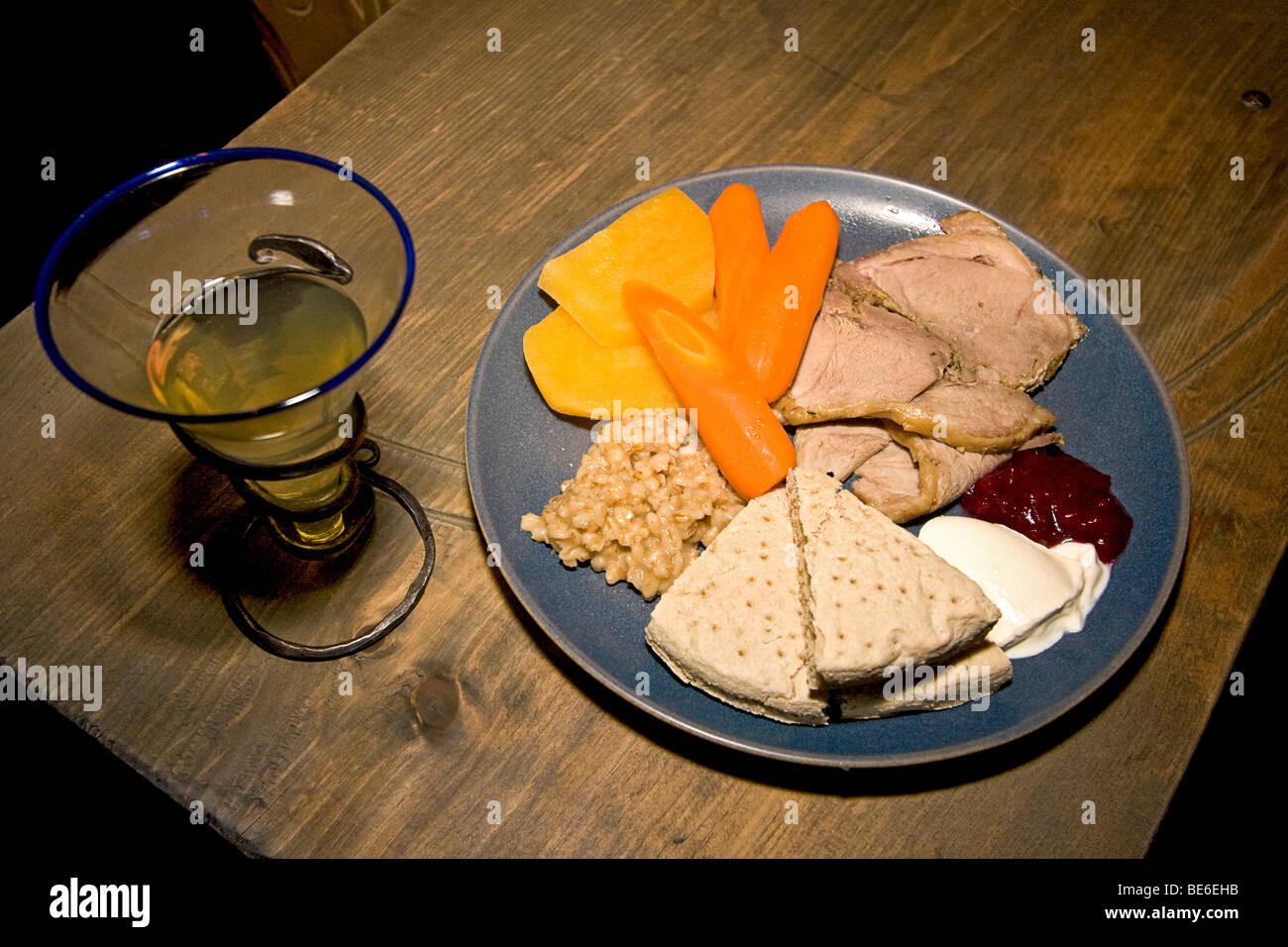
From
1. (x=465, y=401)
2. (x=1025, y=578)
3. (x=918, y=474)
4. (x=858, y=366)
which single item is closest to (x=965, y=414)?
(x=918, y=474)

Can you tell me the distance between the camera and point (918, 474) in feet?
7.15

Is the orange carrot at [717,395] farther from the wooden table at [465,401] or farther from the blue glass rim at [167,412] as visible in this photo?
the blue glass rim at [167,412]

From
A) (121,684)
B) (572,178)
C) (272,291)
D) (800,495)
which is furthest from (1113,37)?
(121,684)

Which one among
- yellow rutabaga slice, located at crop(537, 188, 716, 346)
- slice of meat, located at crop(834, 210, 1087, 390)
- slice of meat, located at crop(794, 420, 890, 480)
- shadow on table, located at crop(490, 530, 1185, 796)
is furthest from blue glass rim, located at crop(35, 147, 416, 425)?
slice of meat, located at crop(834, 210, 1087, 390)

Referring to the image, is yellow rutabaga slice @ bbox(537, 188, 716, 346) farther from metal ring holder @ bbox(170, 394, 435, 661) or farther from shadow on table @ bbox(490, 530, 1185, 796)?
shadow on table @ bbox(490, 530, 1185, 796)

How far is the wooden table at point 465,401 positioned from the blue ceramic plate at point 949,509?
0.15 meters

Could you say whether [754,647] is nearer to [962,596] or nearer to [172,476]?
[962,596]

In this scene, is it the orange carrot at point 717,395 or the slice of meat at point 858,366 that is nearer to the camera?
the orange carrot at point 717,395

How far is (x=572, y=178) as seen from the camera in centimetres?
276

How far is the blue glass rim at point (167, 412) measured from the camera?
1.36 meters

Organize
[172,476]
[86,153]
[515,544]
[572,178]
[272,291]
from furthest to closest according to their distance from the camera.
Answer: [86,153] < [572,178] < [172,476] < [515,544] < [272,291]

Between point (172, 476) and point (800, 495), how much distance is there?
4.93ft

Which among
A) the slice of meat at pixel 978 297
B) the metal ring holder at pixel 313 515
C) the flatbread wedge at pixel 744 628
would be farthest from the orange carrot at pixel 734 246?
the metal ring holder at pixel 313 515

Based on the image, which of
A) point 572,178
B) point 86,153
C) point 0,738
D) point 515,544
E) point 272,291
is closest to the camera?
point 272,291
